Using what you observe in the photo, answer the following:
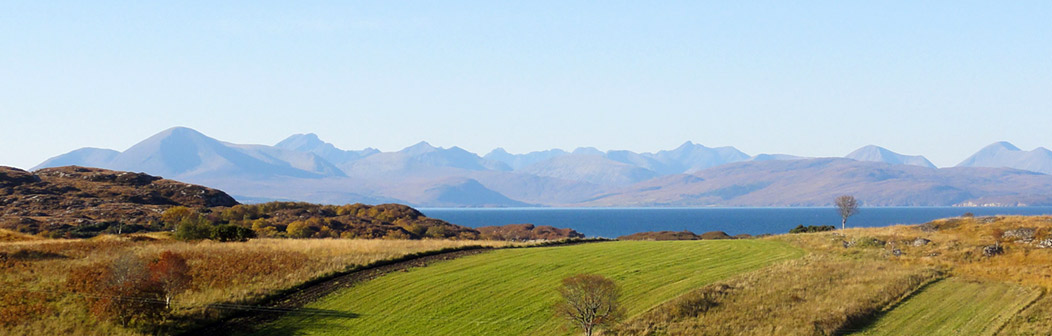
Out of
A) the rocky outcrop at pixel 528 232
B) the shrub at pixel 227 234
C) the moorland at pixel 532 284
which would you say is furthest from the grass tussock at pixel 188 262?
the rocky outcrop at pixel 528 232

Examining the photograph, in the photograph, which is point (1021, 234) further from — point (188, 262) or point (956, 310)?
point (188, 262)

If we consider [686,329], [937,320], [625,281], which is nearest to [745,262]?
[625,281]


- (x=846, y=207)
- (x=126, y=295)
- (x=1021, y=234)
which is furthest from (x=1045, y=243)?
(x=126, y=295)

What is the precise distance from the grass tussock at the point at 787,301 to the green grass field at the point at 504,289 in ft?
6.63

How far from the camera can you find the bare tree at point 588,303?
29.7 meters

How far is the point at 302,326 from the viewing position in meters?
32.9

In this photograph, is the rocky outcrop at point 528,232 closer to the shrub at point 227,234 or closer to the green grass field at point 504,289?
the shrub at point 227,234

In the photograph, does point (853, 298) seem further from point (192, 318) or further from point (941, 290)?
point (192, 318)

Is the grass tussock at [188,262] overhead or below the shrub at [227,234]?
below

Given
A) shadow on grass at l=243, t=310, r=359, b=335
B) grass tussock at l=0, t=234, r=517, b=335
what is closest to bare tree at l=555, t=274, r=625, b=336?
shadow on grass at l=243, t=310, r=359, b=335

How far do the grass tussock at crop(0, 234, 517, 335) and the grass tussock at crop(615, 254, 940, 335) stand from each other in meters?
21.4

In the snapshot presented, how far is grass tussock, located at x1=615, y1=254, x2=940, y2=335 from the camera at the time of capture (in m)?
30.8

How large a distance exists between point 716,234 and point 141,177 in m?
103

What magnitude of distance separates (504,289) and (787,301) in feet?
48.6
